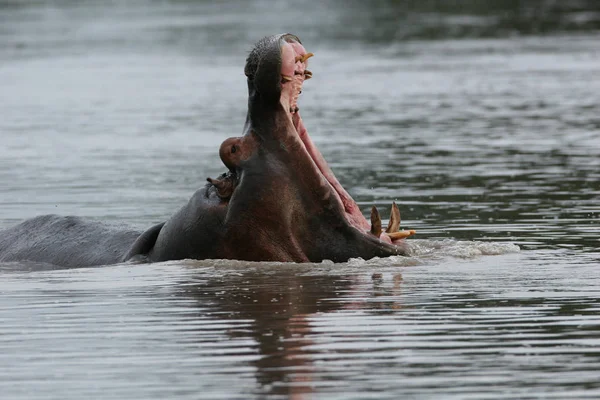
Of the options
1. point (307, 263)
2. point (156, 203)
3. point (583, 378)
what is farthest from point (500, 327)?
point (156, 203)

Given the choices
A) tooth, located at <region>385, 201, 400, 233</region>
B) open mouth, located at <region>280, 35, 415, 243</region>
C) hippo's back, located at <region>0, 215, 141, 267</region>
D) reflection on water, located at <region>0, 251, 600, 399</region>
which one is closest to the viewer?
reflection on water, located at <region>0, 251, 600, 399</region>

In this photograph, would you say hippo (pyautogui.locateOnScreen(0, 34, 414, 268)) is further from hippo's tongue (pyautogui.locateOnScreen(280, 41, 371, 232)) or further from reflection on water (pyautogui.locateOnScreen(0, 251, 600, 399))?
reflection on water (pyautogui.locateOnScreen(0, 251, 600, 399))

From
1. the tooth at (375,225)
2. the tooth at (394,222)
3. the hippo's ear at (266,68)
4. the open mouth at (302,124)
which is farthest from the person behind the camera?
the tooth at (394,222)

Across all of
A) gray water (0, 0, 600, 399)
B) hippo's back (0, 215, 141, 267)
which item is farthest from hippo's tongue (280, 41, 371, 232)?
hippo's back (0, 215, 141, 267)

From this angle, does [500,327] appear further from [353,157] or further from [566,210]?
[353,157]

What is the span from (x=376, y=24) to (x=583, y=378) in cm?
5282

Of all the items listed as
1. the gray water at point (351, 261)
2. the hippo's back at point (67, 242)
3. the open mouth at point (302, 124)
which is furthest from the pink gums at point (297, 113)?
the hippo's back at point (67, 242)

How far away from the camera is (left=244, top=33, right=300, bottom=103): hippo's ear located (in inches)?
336

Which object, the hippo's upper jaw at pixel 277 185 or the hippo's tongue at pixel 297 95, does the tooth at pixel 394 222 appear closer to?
the hippo's tongue at pixel 297 95

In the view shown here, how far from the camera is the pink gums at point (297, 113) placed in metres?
8.63

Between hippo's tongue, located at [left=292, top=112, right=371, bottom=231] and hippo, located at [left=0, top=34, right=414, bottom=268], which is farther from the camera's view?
hippo's tongue, located at [left=292, top=112, right=371, bottom=231]

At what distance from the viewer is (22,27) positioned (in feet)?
209

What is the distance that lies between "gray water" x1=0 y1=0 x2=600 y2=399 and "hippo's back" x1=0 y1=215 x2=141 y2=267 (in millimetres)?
178

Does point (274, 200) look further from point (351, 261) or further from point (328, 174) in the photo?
point (351, 261)
